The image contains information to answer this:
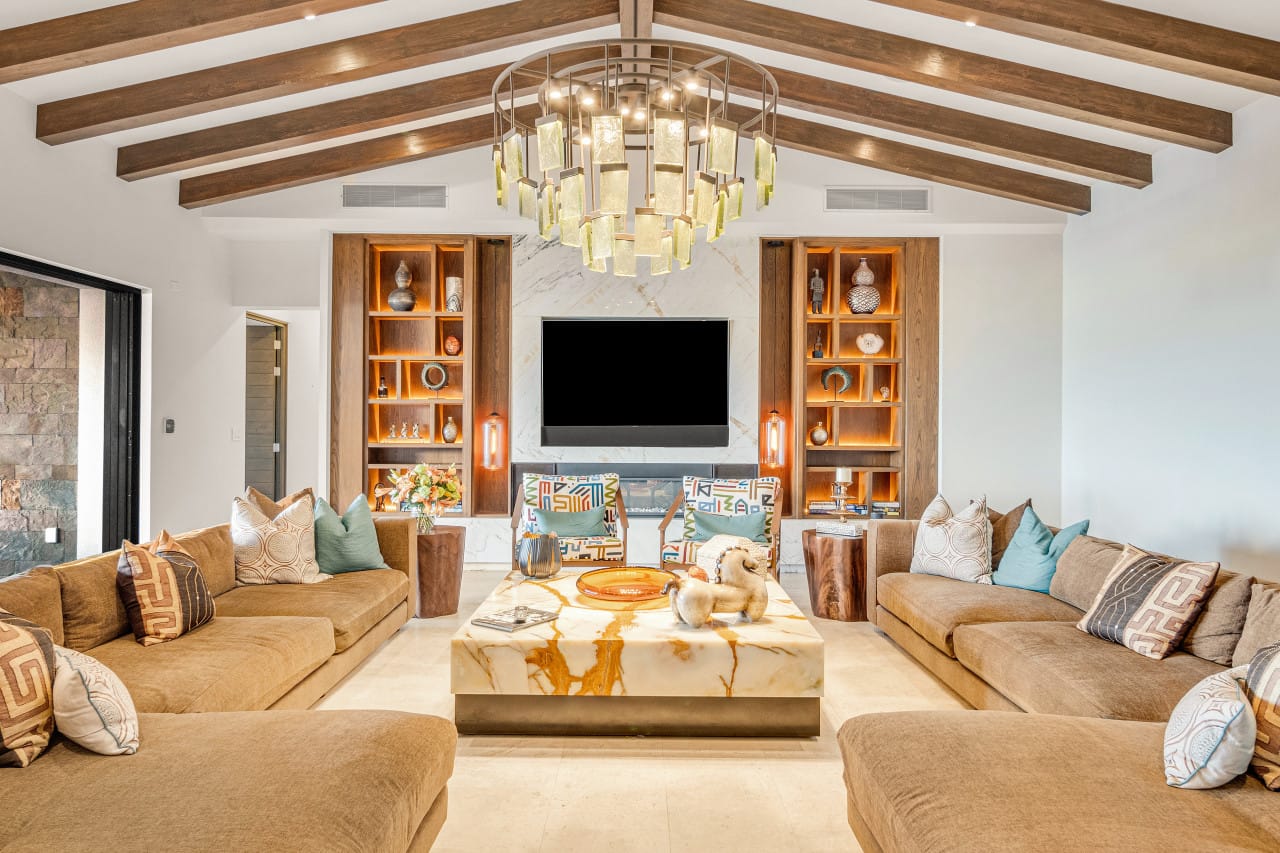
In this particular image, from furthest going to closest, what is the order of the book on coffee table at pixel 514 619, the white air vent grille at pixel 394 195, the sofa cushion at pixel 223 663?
the white air vent grille at pixel 394 195 < the book on coffee table at pixel 514 619 < the sofa cushion at pixel 223 663

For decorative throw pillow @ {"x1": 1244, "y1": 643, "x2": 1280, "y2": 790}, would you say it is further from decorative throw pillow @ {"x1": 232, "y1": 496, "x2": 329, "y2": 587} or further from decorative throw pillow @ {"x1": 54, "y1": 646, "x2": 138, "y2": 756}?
decorative throw pillow @ {"x1": 232, "y1": 496, "x2": 329, "y2": 587}

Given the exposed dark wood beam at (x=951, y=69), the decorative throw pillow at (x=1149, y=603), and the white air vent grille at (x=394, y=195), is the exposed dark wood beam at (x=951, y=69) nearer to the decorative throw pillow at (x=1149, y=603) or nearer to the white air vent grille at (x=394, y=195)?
the white air vent grille at (x=394, y=195)

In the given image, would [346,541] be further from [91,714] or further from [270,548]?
[91,714]

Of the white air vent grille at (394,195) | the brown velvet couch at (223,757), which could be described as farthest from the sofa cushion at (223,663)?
the white air vent grille at (394,195)

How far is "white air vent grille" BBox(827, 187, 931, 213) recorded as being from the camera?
19.3ft

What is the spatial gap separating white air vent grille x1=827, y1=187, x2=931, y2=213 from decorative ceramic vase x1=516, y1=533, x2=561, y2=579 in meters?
3.54

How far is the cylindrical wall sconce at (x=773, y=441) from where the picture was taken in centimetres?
A: 627

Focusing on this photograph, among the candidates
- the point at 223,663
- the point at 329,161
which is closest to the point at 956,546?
the point at 223,663

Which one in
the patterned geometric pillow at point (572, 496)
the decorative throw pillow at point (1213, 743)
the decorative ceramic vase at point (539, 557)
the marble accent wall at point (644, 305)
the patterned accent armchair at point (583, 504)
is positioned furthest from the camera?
the marble accent wall at point (644, 305)

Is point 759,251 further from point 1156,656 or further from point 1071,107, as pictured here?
point 1156,656

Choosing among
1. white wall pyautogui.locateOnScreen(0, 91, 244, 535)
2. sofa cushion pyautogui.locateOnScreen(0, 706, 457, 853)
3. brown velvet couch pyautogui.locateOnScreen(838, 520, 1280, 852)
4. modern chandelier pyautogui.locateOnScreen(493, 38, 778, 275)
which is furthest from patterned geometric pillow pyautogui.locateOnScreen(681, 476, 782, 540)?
white wall pyautogui.locateOnScreen(0, 91, 244, 535)

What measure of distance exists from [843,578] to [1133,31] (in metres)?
3.04

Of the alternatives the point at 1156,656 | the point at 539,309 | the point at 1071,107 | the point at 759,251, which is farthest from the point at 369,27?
the point at 1156,656

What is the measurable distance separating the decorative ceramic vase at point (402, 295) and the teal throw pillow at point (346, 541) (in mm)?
2439
